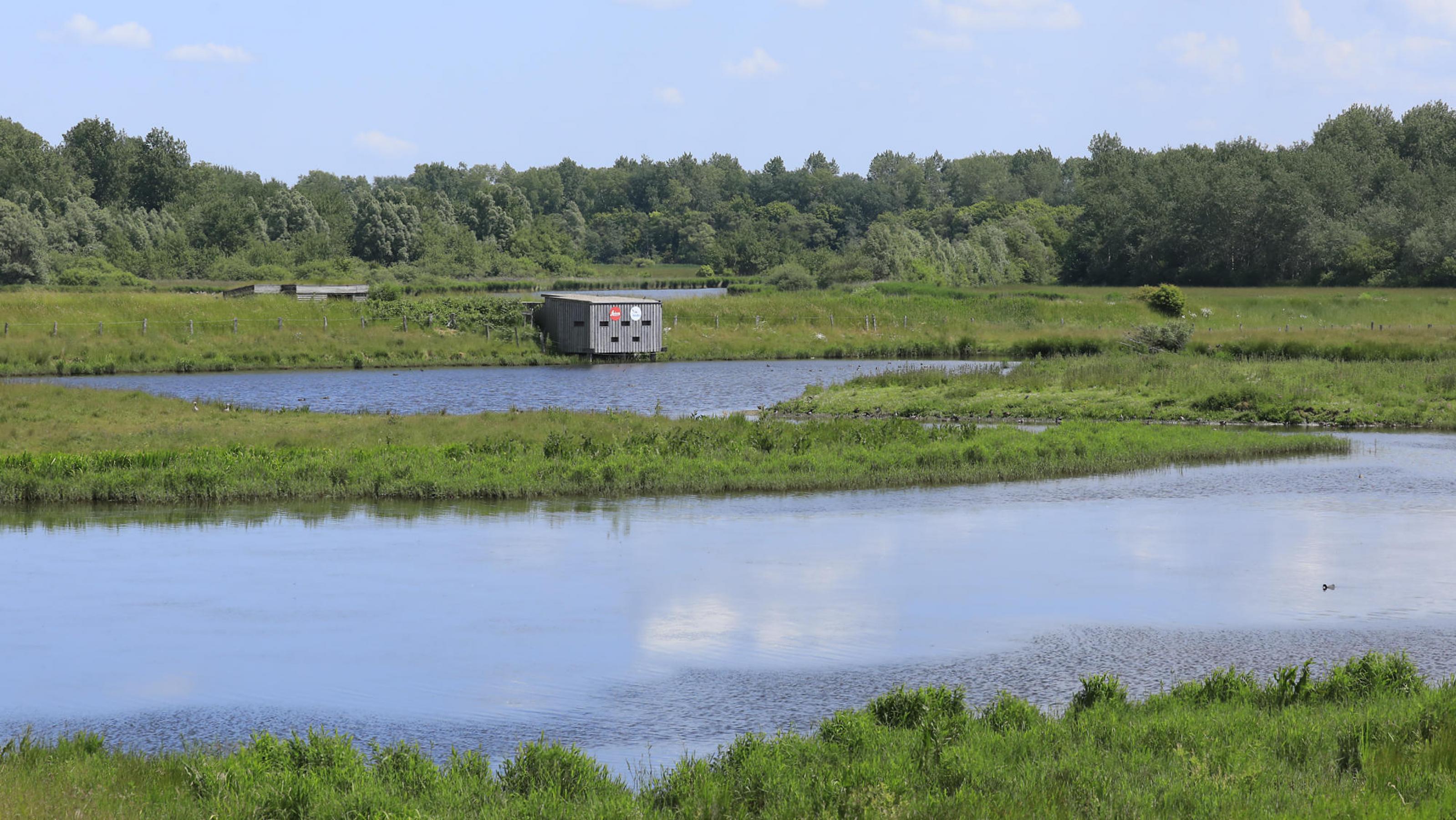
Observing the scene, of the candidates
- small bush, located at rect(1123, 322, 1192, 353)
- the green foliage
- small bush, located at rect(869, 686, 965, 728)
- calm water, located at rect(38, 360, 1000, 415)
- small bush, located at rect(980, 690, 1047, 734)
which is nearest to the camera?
small bush, located at rect(980, 690, 1047, 734)

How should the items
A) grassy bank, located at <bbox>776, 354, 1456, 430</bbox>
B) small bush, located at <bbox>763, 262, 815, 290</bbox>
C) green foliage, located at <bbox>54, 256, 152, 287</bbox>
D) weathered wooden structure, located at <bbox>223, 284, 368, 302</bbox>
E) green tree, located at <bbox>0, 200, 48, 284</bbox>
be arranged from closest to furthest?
grassy bank, located at <bbox>776, 354, 1456, 430</bbox>
weathered wooden structure, located at <bbox>223, 284, 368, 302</bbox>
green foliage, located at <bbox>54, 256, 152, 287</bbox>
green tree, located at <bbox>0, 200, 48, 284</bbox>
small bush, located at <bbox>763, 262, 815, 290</bbox>

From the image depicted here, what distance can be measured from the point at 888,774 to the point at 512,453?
2037cm

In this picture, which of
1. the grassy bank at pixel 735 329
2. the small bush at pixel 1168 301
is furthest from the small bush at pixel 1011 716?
the small bush at pixel 1168 301

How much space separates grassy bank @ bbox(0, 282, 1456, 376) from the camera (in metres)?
59.4

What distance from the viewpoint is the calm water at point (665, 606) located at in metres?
13.8

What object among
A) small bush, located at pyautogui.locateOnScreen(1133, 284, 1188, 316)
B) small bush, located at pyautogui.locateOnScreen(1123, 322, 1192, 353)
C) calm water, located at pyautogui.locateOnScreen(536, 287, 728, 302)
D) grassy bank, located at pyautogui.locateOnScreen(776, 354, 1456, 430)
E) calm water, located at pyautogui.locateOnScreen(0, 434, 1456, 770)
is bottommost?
calm water, located at pyautogui.locateOnScreen(0, 434, 1456, 770)

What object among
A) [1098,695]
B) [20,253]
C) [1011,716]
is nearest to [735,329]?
[20,253]

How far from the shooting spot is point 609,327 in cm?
6781

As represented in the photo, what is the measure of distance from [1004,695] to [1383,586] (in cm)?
915

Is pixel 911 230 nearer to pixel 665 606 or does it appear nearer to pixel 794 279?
pixel 794 279

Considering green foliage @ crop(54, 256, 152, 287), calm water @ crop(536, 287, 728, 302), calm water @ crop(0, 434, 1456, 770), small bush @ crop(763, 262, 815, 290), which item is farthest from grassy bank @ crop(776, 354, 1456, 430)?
green foliage @ crop(54, 256, 152, 287)

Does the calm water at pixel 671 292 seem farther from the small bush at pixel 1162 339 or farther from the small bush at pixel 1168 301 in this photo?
the small bush at pixel 1162 339

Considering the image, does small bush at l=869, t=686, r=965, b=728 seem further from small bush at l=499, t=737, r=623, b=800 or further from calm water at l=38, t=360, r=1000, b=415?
calm water at l=38, t=360, r=1000, b=415

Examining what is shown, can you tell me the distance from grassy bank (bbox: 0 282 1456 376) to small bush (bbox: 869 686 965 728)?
4570 centimetres
